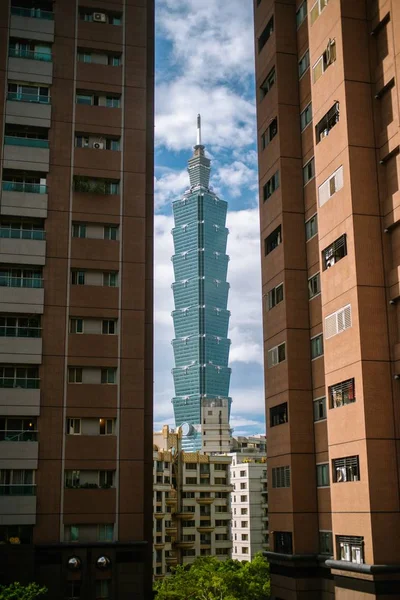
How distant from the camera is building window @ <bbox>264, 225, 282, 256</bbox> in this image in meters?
41.2

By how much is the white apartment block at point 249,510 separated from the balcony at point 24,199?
254ft

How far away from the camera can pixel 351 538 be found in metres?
30.7

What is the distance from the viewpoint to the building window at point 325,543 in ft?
116

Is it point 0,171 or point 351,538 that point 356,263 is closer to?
point 351,538

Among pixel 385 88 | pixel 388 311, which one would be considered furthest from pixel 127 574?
pixel 385 88

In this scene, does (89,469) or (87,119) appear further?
(87,119)

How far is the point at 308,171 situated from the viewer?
133 feet

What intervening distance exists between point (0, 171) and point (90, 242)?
617 centimetres

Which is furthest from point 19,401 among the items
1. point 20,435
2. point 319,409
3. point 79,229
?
point 319,409

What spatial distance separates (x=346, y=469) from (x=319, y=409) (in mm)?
6312

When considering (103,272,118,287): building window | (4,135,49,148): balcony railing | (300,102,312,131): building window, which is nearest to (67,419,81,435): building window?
(103,272,118,287): building window

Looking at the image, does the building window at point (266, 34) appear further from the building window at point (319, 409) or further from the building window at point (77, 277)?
the building window at point (319, 409)

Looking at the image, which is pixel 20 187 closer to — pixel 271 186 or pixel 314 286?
pixel 271 186

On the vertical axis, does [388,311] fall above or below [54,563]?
above
